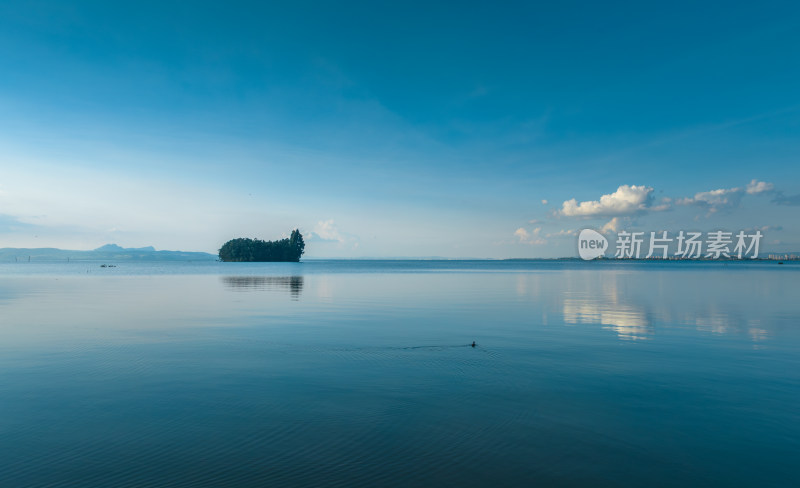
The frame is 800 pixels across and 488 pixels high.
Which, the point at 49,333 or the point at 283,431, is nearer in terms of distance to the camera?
the point at 283,431

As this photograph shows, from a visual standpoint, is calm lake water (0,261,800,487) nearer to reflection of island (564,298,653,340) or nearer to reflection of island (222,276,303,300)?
reflection of island (564,298,653,340)

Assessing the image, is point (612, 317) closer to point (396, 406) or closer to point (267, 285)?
point (396, 406)

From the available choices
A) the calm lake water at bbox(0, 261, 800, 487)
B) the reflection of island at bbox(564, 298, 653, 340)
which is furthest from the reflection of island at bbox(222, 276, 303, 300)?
the reflection of island at bbox(564, 298, 653, 340)

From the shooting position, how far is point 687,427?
32.6 feet

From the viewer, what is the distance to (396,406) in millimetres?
11148

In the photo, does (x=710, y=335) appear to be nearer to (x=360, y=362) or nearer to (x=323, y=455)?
(x=360, y=362)

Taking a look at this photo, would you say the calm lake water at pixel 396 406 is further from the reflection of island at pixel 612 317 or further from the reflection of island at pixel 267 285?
the reflection of island at pixel 267 285

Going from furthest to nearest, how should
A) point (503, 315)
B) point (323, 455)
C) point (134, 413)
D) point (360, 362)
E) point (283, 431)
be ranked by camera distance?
point (503, 315) → point (360, 362) → point (134, 413) → point (283, 431) → point (323, 455)

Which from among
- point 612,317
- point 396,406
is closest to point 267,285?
point 612,317

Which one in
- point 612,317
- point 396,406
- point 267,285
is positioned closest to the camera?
point 396,406

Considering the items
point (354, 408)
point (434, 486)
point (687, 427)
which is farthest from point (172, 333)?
point (687, 427)

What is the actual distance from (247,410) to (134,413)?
8.63 feet

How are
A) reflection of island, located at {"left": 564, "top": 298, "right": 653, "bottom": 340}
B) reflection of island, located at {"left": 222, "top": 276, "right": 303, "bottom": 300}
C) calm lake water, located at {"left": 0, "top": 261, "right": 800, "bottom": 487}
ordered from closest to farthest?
calm lake water, located at {"left": 0, "top": 261, "right": 800, "bottom": 487}, reflection of island, located at {"left": 564, "top": 298, "right": 653, "bottom": 340}, reflection of island, located at {"left": 222, "top": 276, "right": 303, "bottom": 300}

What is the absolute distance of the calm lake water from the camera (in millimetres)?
7906
